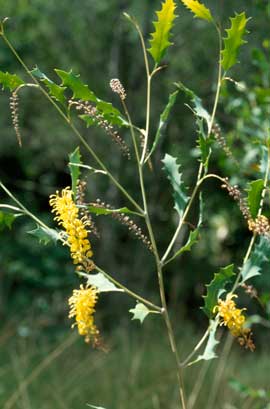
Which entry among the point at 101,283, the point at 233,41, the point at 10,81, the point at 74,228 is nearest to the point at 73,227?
the point at 74,228

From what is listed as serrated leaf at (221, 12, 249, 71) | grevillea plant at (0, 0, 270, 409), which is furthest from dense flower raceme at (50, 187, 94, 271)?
Answer: serrated leaf at (221, 12, 249, 71)

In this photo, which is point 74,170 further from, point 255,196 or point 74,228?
point 255,196

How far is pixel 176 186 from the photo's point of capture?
158cm

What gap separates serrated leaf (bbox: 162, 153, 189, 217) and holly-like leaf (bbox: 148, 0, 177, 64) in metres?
0.23

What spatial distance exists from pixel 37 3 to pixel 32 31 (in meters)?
0.24

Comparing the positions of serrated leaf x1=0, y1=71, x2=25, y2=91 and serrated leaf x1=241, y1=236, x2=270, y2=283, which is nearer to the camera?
serrated leaf x1=0, y1=71, x2=25, y2=91

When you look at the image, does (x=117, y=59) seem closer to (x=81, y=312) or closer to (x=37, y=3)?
(x=37, y=3)

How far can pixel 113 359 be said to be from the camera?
5.68 metres

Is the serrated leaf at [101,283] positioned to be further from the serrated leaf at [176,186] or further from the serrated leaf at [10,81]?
the serrated leaf at [10,81]

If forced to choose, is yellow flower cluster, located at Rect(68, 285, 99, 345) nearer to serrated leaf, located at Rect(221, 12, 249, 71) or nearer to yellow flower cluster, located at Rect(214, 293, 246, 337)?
yellow flower cluster, located at Rect(214, 293, 246, 337)

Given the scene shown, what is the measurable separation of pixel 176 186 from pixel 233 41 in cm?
30

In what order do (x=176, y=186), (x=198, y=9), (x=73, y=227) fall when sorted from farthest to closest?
(x=176, y=186) → (x=198, y=9) → (x=73, y=227)

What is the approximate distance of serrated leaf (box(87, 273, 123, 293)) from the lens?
4.45ft

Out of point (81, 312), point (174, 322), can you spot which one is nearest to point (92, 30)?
point (174, 322)
